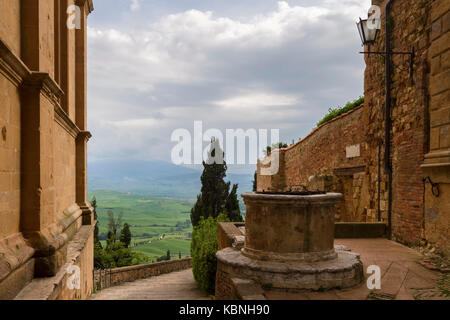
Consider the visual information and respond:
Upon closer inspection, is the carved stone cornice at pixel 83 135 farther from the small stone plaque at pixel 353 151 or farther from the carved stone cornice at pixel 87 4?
the small stone plaque at pixel 353 151

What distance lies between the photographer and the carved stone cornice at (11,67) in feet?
10.3

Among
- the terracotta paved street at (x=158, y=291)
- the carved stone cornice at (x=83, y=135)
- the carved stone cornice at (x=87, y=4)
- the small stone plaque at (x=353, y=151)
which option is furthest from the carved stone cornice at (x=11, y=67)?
the small stone plaque at (x=353, y=151)

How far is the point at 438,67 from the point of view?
237 inches

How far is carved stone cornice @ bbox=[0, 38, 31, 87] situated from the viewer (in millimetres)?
3151

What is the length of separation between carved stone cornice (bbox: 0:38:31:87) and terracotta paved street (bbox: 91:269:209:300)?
25.0ft

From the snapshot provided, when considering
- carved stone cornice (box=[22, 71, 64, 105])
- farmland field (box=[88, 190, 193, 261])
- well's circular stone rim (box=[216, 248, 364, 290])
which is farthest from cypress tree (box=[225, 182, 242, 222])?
farmland field (box=[88, 190, 193, 261])

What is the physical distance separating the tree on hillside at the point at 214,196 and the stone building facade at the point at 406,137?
12.0 meters

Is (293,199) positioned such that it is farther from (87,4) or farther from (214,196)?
(214,196)

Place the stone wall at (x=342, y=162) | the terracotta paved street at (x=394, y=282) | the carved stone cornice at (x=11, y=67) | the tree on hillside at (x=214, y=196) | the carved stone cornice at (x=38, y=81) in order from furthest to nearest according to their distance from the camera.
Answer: the tree on hillside at (x=214, y=196)
the stone wall at (x=342, y=162)
the terracotta paved street at (x=394, y=282)
the carved stone cornice at (x=38, y=81)
the carved stone cornice at (x=11, y=67)

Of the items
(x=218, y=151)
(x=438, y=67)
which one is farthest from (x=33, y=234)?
(x=218, y=151)

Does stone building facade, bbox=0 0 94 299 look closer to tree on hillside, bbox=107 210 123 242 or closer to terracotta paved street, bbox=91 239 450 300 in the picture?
terracotta paved street, bbox=91 239 450 300
